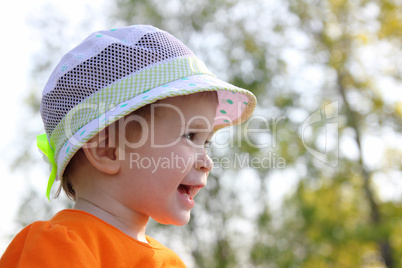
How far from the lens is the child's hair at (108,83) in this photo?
1.72 metres

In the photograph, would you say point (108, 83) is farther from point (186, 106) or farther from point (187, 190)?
point (187, 190)

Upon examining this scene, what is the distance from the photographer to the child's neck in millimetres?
1733

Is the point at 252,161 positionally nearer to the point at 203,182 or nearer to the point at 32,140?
the point at 32,140

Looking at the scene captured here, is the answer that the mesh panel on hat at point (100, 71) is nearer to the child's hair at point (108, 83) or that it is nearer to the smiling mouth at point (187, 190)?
the child's hair at point (108, 83)

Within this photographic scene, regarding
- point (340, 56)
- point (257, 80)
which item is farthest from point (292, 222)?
point (340, 56)

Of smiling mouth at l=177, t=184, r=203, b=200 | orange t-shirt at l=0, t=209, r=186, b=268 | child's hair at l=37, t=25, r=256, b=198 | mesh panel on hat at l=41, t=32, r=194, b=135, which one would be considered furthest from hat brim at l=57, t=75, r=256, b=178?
smiling mouth at l=177, t=184, r=203, b=200

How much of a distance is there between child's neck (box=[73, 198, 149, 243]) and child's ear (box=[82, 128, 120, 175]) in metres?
0.13

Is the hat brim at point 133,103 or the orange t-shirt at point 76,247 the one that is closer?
the orange t-shirt at point 76,247

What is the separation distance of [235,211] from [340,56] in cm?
415

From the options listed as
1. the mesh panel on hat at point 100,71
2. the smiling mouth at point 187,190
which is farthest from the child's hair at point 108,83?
the smiling mouth at point 187,190

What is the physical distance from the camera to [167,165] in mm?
1769

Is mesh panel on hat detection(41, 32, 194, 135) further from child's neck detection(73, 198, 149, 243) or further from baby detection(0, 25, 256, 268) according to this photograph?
child's neck detection(73, 198, 149, 243)

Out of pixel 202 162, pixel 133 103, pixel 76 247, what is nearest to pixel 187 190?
pixel 202 162

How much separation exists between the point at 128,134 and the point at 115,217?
1.01 ft
